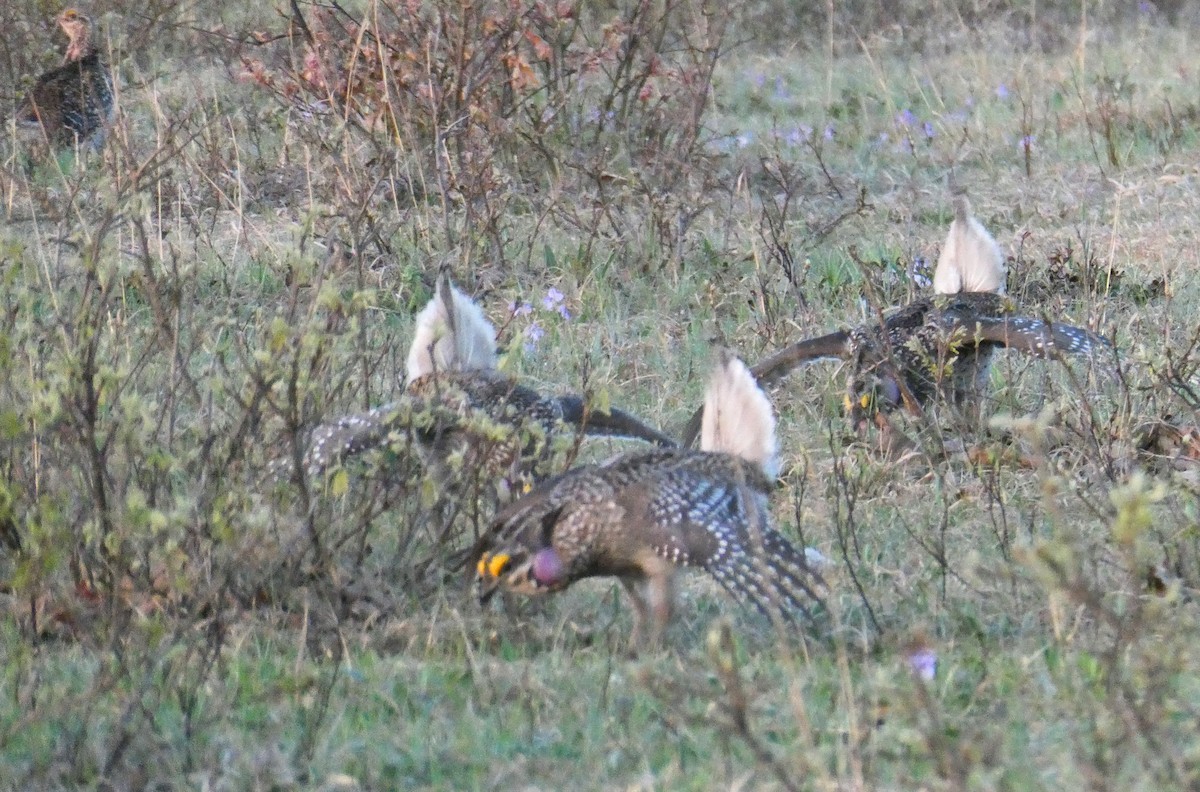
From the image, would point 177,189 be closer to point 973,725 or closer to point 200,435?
point 200,435

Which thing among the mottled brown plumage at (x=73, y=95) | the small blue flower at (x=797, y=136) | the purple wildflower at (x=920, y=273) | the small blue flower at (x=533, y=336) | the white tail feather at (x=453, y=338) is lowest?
the small blue flower at (x=797, y=136)

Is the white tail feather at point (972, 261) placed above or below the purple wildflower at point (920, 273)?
above

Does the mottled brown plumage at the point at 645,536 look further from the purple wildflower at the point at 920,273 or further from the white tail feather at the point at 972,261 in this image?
the purple wildflower at the point at 920,273

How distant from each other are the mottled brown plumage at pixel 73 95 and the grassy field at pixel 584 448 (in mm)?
147

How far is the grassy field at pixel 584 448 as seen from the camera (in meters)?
3.34

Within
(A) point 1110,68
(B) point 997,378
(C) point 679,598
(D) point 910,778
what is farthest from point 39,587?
(A) point 1110,68

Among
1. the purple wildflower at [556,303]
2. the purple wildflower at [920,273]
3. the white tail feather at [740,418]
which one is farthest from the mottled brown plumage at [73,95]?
the white tail feather at [740,418]

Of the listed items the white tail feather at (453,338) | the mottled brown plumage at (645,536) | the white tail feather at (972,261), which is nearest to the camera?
the mottled brown plumage at (645,536)

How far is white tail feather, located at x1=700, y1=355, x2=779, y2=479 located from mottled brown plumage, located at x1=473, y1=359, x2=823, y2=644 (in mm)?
250

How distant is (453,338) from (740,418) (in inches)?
47.0

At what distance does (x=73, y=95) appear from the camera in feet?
32.4

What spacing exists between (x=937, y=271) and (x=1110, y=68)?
6.14 m

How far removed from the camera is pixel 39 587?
3.98 metres

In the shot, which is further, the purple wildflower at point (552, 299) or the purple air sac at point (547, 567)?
the purple wildflower at point (552, 299)
